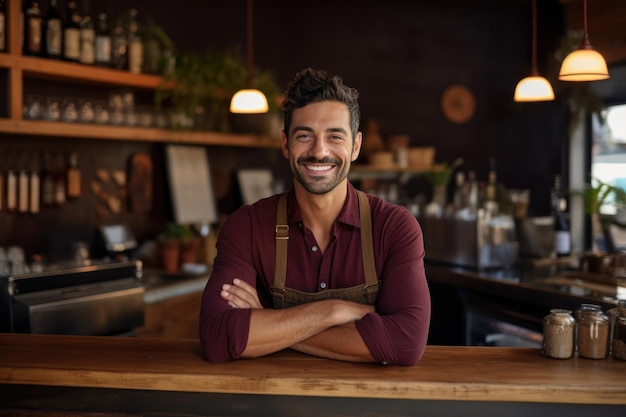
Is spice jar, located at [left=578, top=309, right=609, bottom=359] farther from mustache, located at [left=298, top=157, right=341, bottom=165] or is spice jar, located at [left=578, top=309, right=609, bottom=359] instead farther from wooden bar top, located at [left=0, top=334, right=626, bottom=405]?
mustache, located at [left=298, top=157, right=341, bottom=165]

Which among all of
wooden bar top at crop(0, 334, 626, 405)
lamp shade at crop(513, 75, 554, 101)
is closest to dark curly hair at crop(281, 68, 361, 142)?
wooden bar top at crop(0, 334, 626, 405)

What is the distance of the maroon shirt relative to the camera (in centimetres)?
205

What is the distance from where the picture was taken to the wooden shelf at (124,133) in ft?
12.6

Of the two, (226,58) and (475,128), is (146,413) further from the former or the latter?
(475,128)

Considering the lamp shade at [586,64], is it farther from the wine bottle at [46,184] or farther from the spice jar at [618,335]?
the wine bottle at [46,184]

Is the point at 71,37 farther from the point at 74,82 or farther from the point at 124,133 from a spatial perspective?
the point at 124,133

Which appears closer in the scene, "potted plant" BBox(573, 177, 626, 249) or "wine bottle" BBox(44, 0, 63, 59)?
"wine bottle" BBox(44, 0, 63, 59)

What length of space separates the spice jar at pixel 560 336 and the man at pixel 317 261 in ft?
1.21

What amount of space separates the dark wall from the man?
3.54m

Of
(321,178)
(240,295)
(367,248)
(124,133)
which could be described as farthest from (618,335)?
(124,133)

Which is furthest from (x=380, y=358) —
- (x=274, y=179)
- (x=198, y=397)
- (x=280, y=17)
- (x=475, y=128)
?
(x=475, y=128)

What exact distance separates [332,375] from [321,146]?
2.40 feet

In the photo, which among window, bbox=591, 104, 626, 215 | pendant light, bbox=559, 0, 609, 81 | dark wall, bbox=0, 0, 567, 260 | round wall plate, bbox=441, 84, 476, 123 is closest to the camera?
Result: pendant light, bbox=559, 0, 609, 81

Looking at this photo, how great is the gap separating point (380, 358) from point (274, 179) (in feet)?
14.6
